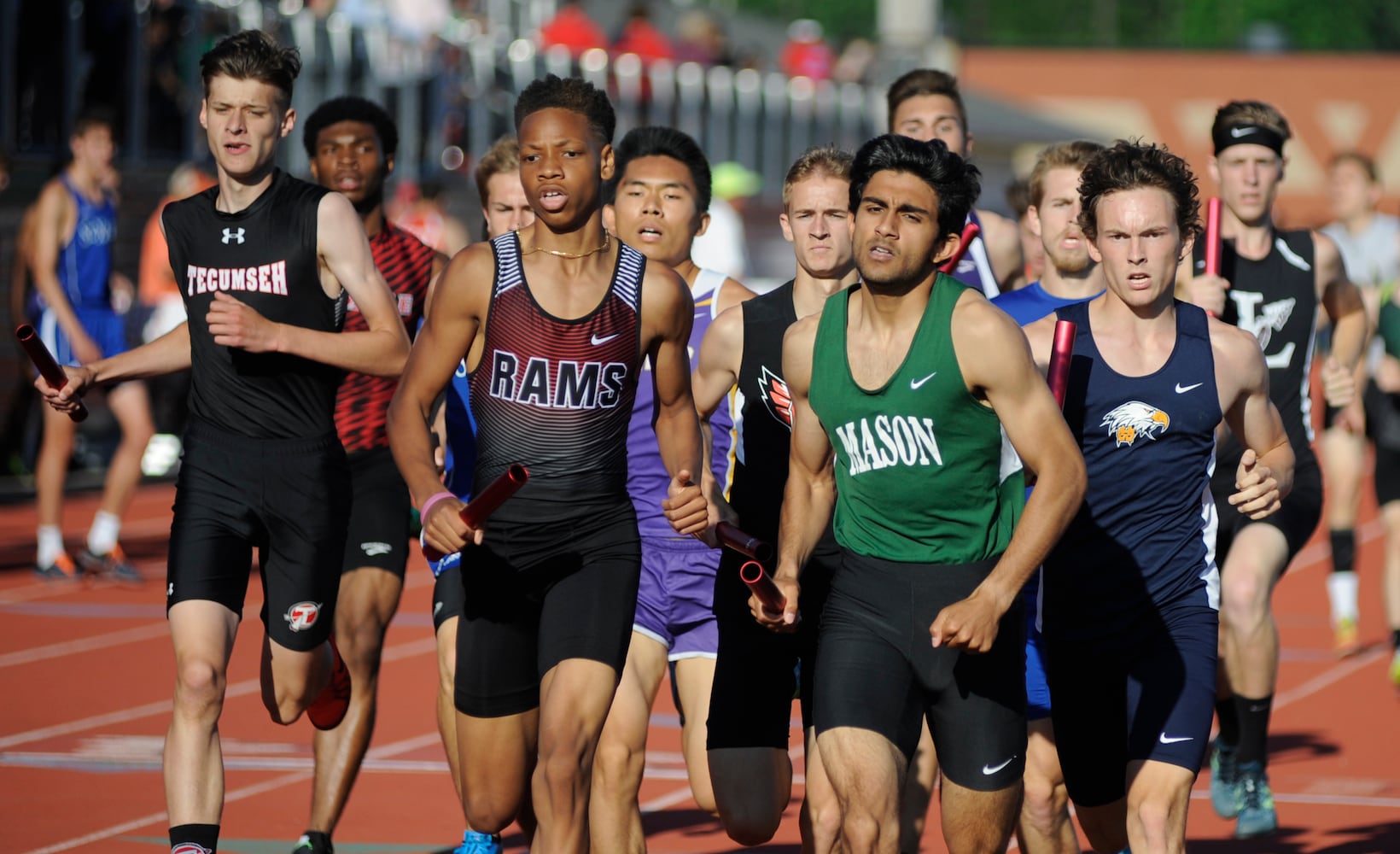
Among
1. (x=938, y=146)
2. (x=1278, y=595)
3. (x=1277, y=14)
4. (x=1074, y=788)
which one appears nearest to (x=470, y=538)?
(x=938, y=146)

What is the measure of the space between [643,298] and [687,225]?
136 centimetres

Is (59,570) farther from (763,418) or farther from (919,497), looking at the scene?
(919,497)

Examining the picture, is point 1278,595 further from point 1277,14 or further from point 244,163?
point 1277,14

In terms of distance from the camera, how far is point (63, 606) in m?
12.6

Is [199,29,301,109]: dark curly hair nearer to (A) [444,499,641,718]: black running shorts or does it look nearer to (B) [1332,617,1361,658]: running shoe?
(A) [444,499,641,718]: black running shorts

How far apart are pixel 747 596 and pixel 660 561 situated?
573 millimetres

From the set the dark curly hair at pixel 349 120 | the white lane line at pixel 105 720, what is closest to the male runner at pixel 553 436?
the dark curly hair at pixel 349 120

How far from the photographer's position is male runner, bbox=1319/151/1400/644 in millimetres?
11938

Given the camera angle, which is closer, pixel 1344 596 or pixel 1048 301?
pixel 1048 301

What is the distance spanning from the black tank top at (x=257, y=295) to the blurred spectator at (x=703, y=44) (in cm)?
2010

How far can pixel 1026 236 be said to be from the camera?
28.4 feet

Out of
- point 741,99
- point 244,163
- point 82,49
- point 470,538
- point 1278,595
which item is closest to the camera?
point 470,538

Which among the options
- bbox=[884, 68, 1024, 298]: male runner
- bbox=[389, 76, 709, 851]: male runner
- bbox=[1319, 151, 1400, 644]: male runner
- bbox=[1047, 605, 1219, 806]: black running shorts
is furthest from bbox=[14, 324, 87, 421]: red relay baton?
bbox=[1319, 151, 1400, 644]: male runner

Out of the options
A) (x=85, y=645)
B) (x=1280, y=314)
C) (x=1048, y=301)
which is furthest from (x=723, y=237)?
(x=1048, y=301)
